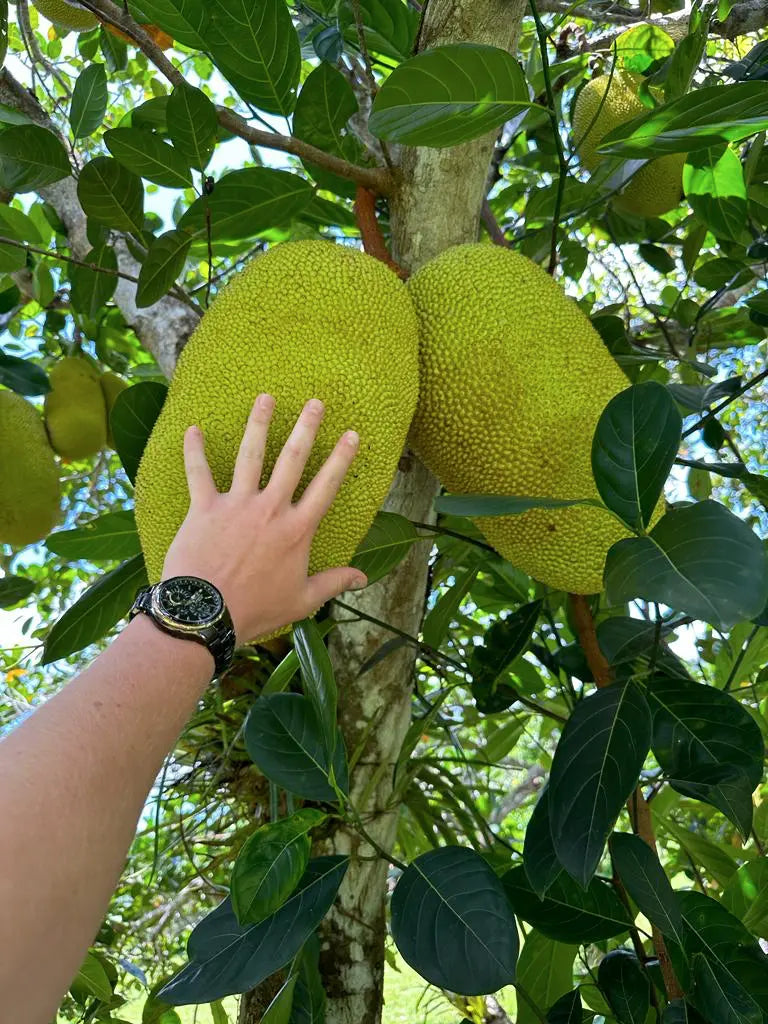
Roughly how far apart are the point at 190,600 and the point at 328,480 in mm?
150

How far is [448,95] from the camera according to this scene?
0.69 metres

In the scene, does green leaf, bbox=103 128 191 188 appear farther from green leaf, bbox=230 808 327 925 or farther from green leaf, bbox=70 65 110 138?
green leaf, bbox=230 808 327 925

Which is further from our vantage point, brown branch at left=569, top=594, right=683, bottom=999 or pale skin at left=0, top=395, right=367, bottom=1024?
brown branch at left=569, top=594, right=683, bottom=999

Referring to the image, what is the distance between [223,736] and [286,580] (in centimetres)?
66

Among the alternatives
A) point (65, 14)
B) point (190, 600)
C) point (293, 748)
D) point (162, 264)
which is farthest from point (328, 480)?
point (65, 14)

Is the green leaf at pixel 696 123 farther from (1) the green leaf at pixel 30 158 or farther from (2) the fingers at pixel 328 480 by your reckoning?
(1) the green leaf at pixel 30 158

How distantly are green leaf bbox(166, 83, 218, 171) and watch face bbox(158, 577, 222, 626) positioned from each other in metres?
0.46

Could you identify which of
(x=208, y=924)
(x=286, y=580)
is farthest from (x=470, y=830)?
(x=286, y=580)

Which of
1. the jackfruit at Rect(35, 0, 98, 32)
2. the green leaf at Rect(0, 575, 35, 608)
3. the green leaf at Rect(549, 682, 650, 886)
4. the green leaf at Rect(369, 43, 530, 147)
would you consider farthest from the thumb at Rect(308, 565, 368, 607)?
the jackfruit at Rect(35, 0, 98, 32)

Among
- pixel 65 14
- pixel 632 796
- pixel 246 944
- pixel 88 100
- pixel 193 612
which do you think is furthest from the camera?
pixel 65 14

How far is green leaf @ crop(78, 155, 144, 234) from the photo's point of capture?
924mm

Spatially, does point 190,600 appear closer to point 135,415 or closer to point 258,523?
point 258,523

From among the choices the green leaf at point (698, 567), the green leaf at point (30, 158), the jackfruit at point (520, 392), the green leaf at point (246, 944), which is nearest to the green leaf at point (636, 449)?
the green leaf at point (698, 567)

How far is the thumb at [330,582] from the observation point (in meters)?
0.73
